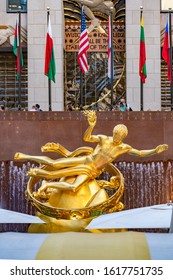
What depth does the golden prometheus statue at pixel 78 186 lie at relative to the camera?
1638 cm

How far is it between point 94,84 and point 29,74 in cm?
264

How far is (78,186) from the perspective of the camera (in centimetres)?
1678

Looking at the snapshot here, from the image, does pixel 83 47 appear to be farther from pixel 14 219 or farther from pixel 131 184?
pixel 14 219

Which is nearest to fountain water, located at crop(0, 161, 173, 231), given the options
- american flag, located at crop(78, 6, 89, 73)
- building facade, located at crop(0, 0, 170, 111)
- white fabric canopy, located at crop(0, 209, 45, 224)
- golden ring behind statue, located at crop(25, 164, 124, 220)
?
golden ring behind statue, located at crop(25, 164, 124, 220)

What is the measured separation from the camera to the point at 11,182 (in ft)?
66.4

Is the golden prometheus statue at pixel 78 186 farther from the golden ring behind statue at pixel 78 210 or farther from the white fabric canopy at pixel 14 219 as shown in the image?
the white fabric canopy at pixel 14 219

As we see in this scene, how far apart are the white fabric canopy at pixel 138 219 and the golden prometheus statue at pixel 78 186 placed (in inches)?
84.3

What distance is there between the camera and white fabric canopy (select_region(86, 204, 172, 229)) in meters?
13.4

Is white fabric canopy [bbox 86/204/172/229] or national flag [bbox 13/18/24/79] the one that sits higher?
national flag [bbox 13/18/24/79]

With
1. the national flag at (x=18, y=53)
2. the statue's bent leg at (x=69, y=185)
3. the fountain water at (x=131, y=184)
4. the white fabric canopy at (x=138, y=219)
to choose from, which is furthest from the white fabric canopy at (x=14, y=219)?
the national flag at (x=18, y=53)

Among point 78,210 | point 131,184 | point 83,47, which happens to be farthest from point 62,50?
point 78,210

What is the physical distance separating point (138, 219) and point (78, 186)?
3238mm

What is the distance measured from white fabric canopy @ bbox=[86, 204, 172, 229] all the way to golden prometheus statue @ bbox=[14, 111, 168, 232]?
214 cm

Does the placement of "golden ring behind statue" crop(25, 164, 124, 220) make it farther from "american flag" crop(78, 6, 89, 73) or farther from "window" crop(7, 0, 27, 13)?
"window" crop(7, 0, 27, 13)
